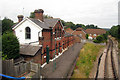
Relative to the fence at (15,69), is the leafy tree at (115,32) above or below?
above

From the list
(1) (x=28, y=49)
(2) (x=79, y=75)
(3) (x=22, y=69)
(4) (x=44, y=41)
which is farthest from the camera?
(4) (x=44, y=41)

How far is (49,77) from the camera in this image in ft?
36.1

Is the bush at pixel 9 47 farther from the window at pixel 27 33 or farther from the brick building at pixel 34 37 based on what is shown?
the window at pixel 27 33

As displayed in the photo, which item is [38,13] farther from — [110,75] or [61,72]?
[110,75]

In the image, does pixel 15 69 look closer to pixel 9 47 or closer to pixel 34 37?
pixel 9 47

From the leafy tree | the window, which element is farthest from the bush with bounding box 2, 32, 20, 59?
the leafy tree

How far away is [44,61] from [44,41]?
3.41 m

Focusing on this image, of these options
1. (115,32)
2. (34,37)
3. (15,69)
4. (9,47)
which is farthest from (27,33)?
(115,32)

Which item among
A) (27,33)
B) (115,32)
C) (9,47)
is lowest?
(9,47)

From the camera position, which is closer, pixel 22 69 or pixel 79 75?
pixel 22 69

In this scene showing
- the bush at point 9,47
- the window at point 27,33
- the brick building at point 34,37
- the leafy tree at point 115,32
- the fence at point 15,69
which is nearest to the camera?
the fence at point 15,69

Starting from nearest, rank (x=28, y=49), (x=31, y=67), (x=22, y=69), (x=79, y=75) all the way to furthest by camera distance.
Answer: (x=22, y=69) < (x=31, y=67) < (x=79, y=75) < (x=28, y=49)

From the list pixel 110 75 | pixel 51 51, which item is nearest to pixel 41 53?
pixel 51 51

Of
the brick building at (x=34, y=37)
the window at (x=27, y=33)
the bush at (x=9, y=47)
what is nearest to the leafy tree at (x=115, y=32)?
the brick building at (x=34, y=37)
